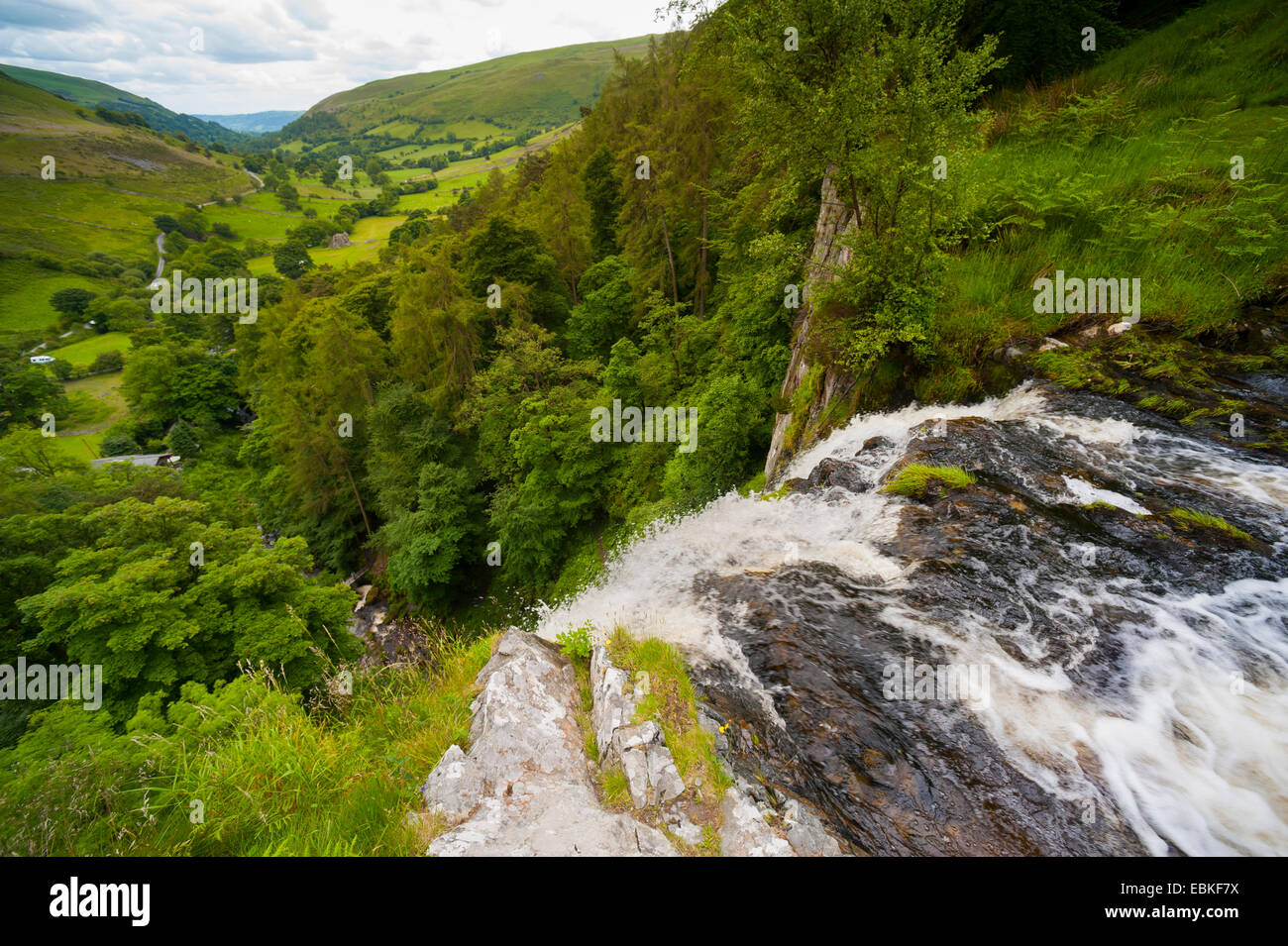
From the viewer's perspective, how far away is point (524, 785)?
15.5ft

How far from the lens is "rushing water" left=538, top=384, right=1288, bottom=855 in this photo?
430cm

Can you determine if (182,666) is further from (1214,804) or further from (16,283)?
(16,283)

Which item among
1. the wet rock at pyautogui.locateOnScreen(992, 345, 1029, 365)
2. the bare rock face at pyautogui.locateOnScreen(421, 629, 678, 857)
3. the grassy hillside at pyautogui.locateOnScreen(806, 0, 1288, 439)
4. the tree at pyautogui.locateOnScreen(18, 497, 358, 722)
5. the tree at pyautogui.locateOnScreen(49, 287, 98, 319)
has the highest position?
the tree at pyautogui.locateOnScreen(49, 287, 98, 319)

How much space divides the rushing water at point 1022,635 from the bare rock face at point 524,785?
66.6 inches

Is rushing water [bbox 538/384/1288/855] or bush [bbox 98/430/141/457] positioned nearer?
rushing water [bbox 538/384/1288/855]

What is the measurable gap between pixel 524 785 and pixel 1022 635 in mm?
6128

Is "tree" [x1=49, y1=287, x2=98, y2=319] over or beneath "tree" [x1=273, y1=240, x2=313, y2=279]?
beneath

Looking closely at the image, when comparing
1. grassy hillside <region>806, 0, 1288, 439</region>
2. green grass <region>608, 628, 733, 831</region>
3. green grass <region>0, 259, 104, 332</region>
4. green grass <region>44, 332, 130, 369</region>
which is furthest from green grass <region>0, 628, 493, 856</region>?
green grass <region>0, 259, 104, 332</region>

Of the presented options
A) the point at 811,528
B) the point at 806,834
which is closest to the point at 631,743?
the point at 806,834

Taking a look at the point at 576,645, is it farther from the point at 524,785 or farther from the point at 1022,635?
the point at 1022,635

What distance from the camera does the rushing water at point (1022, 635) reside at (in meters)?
4.30

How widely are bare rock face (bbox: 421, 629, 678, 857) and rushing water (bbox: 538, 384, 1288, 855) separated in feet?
5.55

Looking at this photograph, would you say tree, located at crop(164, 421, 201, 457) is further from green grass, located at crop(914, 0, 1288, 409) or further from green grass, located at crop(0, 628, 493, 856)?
green grass, located at crop(914, 0, 1288, 409)

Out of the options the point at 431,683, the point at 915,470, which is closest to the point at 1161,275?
the point at 915,470
